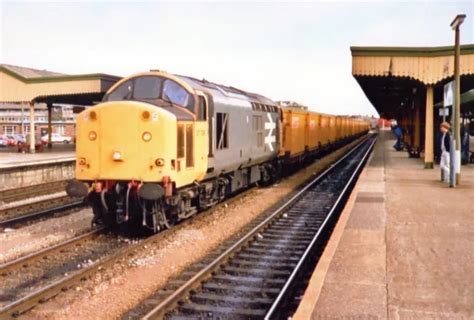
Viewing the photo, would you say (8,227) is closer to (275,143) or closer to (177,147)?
(177,147)

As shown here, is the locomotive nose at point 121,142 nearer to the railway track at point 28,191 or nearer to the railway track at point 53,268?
the railway track at point 53,268

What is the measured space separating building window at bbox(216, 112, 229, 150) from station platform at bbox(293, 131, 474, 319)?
10.6 feet

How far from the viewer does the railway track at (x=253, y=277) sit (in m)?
6.69

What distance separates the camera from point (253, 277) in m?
8.22

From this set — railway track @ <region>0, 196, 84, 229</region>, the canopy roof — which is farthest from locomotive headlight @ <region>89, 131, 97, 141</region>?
the canopy roof

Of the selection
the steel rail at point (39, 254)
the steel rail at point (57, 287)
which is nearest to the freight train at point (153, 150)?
the steel rail at point (39, 254)

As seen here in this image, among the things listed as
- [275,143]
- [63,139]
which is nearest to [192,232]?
[275,143]

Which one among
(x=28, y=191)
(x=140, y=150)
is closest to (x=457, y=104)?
(x=140, y=150)

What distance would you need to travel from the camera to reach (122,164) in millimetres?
10117

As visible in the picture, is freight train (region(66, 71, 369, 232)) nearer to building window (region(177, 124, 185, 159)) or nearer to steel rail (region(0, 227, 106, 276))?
building window (region(177, 124, 185, 159))

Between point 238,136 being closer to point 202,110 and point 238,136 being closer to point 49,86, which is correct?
point 202,110

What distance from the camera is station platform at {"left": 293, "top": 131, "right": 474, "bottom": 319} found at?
5719 millimetres

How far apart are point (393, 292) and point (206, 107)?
6.26 meters

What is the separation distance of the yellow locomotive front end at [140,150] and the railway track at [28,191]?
7026mm
